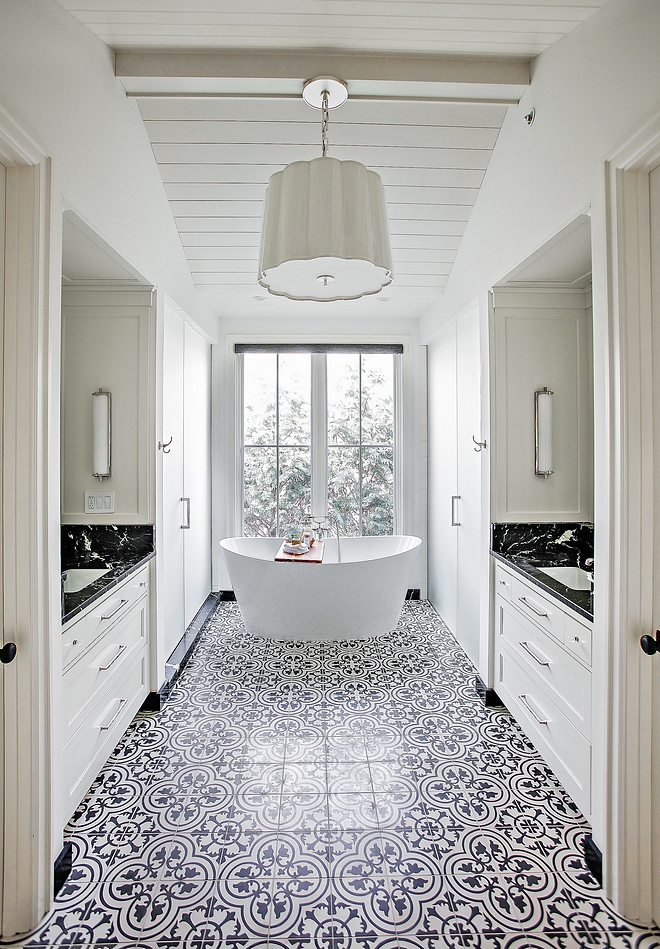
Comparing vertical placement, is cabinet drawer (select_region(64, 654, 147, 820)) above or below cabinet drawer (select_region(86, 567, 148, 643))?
below

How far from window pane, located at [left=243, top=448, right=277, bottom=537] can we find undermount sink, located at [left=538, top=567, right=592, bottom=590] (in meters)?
2.53

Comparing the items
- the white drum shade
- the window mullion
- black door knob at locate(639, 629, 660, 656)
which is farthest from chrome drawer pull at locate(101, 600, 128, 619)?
the window mullion

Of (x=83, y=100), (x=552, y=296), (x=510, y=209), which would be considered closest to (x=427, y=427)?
(x=552, y=296)

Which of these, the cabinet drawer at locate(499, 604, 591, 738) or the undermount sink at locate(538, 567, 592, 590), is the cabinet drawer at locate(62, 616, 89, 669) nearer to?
the cabinet drawer at locate(499, 604, 591, 738)

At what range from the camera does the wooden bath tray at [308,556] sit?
11.9 feet

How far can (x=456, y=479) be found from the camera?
3408 mm

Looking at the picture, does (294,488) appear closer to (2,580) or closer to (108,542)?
(108,542)

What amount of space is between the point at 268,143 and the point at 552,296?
158 cm

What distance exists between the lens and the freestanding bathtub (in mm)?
3215

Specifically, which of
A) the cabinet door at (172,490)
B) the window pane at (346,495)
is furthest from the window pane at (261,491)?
the cabinet door at (172,490)

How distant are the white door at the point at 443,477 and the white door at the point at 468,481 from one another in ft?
0.41

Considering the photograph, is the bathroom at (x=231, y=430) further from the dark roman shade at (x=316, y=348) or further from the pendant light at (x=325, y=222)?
the pendant light at (x=325, y=222)

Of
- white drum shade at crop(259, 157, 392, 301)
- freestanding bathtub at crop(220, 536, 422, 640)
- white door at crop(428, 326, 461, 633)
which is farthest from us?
white door at crop(428, 326, 461, 633)

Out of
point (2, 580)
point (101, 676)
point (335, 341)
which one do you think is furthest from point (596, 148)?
point (335, 341)
